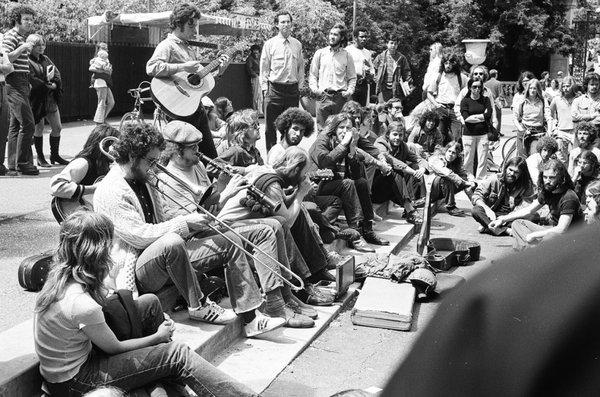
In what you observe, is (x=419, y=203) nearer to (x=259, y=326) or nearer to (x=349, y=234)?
(x=349, y=234)

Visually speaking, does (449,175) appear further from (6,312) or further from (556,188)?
(6,312)

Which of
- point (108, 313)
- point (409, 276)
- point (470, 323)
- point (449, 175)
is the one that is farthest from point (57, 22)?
point (470, 323)

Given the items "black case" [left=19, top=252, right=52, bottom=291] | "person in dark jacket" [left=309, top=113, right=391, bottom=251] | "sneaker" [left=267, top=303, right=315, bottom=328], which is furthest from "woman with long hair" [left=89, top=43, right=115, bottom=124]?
"black case" [left=19, top=252, right=52, bottom=291]

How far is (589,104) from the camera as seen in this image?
1321cm

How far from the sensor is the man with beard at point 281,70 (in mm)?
9984

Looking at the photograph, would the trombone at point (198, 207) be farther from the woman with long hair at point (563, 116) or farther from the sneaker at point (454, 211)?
the woman with long hair at point (563, 116)

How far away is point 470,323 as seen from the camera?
0.56 metres

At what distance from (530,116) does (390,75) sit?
2691mm

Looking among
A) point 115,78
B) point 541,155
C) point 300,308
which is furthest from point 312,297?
point 115,78

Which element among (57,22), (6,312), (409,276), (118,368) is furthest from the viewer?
(57,22)

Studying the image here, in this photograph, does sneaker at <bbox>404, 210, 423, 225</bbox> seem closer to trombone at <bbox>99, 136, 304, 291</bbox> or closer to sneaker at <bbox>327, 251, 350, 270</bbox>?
sneaker at <bbox>327, 251, 350, 270</bbox>

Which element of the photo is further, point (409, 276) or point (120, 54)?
point (120, 54)

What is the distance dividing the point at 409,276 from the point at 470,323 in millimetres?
6521

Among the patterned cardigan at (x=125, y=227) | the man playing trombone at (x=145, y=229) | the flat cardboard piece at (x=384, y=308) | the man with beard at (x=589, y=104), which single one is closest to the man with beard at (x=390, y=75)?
the man with beard at (x=589, y=104)
